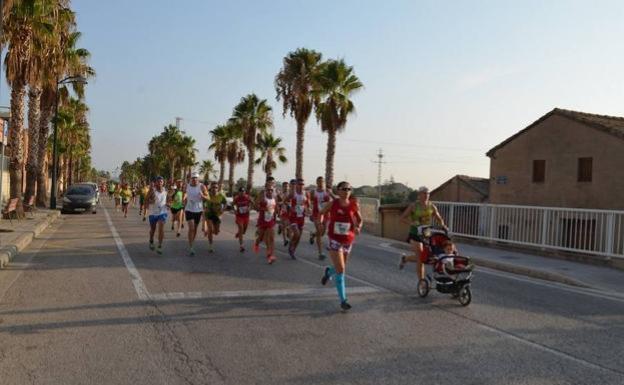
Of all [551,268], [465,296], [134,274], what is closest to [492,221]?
[551,268]

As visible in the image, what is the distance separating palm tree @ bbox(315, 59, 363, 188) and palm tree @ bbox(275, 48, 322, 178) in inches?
77.3

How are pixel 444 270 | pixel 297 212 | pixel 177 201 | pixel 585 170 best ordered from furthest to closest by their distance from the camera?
pixel 585 170 → pixel 177 201 → pixel 297 212 → pixel 444 270

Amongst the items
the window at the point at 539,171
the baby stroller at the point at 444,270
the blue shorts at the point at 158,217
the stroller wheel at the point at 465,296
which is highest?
the window at the point at 539,171

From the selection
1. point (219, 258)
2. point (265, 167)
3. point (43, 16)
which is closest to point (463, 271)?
point (219, 258)

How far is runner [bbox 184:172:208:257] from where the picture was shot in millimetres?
13062

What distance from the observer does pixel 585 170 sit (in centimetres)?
2370

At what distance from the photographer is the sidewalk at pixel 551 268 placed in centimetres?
1119

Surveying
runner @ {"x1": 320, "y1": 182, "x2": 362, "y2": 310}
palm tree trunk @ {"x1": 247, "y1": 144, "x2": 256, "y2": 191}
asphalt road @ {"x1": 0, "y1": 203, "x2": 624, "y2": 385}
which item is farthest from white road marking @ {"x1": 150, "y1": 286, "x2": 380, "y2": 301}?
palm tree trunk @ {"x1": 247, "y1": 144, "x2": 256, "y2": 191}

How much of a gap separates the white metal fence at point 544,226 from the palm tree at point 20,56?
50.4 feet

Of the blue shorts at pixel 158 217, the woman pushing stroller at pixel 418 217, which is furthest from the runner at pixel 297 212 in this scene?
the woman pushing stroller at pixel 418 217

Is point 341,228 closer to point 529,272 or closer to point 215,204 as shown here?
point 529,272

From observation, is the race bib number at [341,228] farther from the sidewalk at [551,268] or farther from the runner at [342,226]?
the sidewalk at [551,268]

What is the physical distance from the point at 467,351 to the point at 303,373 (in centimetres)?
183

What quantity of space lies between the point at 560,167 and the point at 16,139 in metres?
22.2
